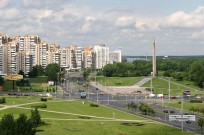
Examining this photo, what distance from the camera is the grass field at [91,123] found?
65.6 metres

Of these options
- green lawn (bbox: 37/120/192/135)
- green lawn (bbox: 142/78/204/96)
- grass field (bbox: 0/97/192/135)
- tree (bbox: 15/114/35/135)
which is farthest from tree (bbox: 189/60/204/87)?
tree (bbox: 15/114/35/135)

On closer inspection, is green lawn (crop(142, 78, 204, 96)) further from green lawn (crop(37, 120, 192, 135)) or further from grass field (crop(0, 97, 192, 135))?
green lawn (crop(37, 120, 192, 135))

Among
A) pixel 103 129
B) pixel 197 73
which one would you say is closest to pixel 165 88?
pixel 197 73

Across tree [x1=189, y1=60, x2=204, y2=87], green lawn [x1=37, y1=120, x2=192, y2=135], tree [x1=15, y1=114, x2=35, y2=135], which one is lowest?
green lawn [x1=37, y1=120, x2=192, y2=135]

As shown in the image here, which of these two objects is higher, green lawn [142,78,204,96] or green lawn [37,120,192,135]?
green lawn [142,78,204,96]

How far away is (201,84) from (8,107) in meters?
107

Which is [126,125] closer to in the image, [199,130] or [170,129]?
[170,129]

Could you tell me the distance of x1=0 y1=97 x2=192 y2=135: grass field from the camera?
65.6 metres

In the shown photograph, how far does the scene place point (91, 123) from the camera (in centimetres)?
7400

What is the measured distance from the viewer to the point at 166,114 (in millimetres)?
93625

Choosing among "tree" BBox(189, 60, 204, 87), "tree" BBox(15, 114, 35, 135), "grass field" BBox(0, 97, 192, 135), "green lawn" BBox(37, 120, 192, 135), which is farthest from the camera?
"tree" BBox(189, 60, 204, 87)

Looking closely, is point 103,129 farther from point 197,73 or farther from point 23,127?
point 197,73

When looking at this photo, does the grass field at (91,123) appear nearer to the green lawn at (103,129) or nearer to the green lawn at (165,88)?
the green lawn at (103,129)

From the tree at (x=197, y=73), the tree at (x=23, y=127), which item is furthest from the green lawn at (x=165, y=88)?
the tree at (x=23, y=127)
